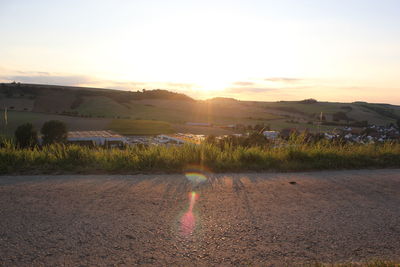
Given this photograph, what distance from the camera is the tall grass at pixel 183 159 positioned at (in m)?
6.64

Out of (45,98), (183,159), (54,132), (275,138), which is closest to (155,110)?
(45,98)

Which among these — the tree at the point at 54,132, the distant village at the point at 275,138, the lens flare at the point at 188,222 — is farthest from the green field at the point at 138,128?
the lens flare at the point at 188,222

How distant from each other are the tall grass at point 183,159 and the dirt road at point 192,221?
0.88m

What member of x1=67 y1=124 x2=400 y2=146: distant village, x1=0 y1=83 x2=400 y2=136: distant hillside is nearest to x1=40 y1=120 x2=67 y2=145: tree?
x1=67 y1=124 x2=400 y2=146: distant village

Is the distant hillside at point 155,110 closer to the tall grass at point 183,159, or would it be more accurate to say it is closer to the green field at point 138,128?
the green field at point 138,128

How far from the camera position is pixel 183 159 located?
7.18 m

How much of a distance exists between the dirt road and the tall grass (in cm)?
88

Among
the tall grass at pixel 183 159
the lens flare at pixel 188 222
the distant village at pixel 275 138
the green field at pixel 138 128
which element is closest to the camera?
the lens flare at pixel 188 222

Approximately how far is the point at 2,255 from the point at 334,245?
11.1 feet

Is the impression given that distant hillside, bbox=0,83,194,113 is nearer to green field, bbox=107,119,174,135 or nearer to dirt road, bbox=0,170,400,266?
green field, bbox=107,119,174,135

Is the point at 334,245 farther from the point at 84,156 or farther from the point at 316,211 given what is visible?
the point at 84,156

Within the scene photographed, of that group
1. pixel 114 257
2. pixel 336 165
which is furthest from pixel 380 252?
pixel 336 165

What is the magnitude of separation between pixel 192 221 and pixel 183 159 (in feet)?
11.4

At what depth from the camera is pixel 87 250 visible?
301 cm
